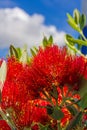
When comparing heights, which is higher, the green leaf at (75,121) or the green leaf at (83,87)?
the green leaf at (83,87)

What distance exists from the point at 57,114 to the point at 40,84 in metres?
0.07

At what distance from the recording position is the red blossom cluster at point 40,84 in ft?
2.55

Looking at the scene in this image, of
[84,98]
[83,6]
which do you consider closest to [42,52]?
[84,98]

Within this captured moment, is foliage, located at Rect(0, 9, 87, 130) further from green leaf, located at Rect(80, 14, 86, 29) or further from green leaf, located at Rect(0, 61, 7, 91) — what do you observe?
green leaf, located at Rect(80, 14, 86, 29)

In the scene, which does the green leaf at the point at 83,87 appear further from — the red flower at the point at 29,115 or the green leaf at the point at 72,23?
the green leaf at the point at 72,23

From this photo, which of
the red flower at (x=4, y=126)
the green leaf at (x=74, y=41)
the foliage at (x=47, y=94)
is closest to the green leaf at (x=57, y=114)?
the foliage at (x=47, y=94)

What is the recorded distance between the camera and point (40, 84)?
2.59ft

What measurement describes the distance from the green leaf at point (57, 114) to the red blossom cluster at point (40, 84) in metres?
0.03

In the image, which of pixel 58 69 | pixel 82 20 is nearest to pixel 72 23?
pixel 82 20

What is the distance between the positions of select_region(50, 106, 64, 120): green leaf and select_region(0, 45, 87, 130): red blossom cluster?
0.11 feet

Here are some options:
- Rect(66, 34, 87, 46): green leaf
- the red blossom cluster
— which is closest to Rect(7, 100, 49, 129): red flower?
the red blossom cluster

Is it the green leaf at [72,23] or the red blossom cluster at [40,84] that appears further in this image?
the green leaf at [72,23]

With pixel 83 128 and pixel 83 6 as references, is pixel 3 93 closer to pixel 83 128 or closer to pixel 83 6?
pixel 83 128

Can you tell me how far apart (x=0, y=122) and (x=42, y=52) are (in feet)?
0.51
